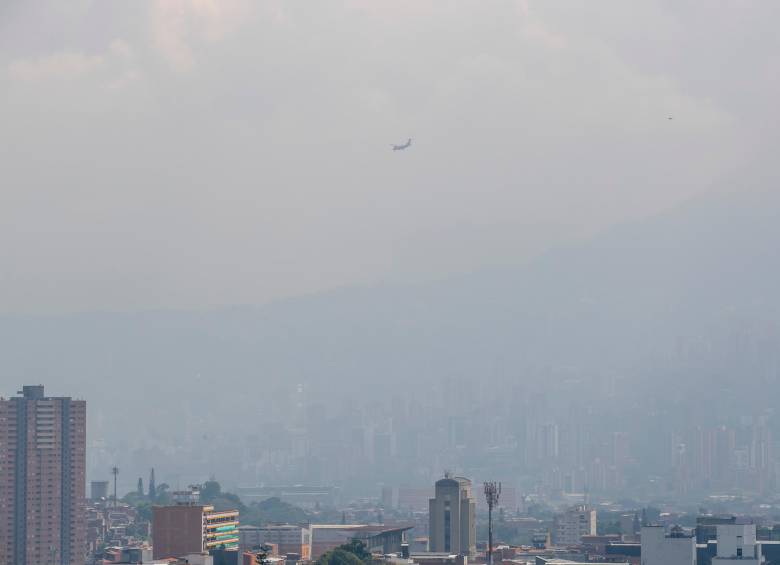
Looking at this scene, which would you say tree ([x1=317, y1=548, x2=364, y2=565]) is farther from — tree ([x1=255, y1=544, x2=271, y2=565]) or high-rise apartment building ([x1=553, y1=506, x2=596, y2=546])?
high-rise apartment building ([x1=553, y1=506, x2=596, y2=546])

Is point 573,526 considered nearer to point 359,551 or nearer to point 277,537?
point 277,537

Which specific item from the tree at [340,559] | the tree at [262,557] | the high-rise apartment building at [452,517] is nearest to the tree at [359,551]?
the tree at [340,559]

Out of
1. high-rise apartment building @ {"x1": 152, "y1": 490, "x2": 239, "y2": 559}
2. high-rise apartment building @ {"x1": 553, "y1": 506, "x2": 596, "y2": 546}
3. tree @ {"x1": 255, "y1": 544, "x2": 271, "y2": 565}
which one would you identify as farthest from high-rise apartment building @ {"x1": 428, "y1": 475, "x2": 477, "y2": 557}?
high-rise apartment building @ {"x1": 553, "y1": 506, "x2": 596, "y2": 546}

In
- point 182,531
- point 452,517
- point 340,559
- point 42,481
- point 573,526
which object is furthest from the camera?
point 573,526

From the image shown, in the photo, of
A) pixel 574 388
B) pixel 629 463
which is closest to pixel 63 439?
pixel 629 463

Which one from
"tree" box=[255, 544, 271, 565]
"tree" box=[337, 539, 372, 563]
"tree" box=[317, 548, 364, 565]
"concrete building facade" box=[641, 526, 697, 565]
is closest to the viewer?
"tree" box=[255, 544, 271, 565]

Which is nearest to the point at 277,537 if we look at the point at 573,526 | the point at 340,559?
the point at 573,526
